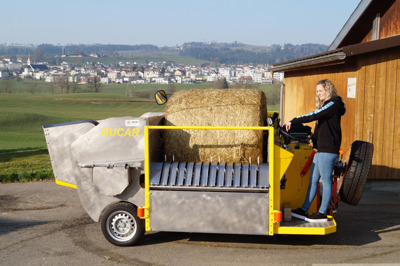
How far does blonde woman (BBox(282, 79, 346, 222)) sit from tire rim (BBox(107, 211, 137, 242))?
2082 mm

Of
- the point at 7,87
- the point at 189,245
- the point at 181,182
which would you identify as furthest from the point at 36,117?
the point at 7,87

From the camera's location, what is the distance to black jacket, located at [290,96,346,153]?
19.8 ft

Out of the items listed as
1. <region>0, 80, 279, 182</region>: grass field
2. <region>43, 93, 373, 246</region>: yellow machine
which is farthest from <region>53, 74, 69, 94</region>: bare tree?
<region>43, 93, 373, 246</region>: yellow machine

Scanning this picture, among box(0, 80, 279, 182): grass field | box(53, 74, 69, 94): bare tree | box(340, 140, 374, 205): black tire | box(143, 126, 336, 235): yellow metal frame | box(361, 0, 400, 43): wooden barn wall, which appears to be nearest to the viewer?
box(143, 126, 336, 235): yellow metal frame

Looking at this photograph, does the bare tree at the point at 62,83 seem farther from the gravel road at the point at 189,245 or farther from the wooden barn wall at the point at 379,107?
the gravel road at the point at 189,245

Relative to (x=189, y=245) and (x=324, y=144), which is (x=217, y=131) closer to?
(x=324, y=144)

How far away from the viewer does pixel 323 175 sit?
6051 mm

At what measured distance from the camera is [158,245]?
635 cm

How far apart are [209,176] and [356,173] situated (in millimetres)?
1866

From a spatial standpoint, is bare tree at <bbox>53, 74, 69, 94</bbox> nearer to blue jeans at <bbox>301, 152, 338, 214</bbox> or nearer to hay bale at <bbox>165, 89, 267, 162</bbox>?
hay bale at <bbox>165, 89, 267, 162</bbox>

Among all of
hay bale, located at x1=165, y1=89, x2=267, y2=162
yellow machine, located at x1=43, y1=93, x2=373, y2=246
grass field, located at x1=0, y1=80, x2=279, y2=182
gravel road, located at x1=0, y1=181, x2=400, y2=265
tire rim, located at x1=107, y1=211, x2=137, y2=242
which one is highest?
hay bale, located at x1=165, y1=89, x2=267, y2=162

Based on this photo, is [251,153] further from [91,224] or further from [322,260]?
[91,224]

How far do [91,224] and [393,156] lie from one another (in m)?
5.92

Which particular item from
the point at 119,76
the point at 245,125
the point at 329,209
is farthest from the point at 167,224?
the point at 119,76
